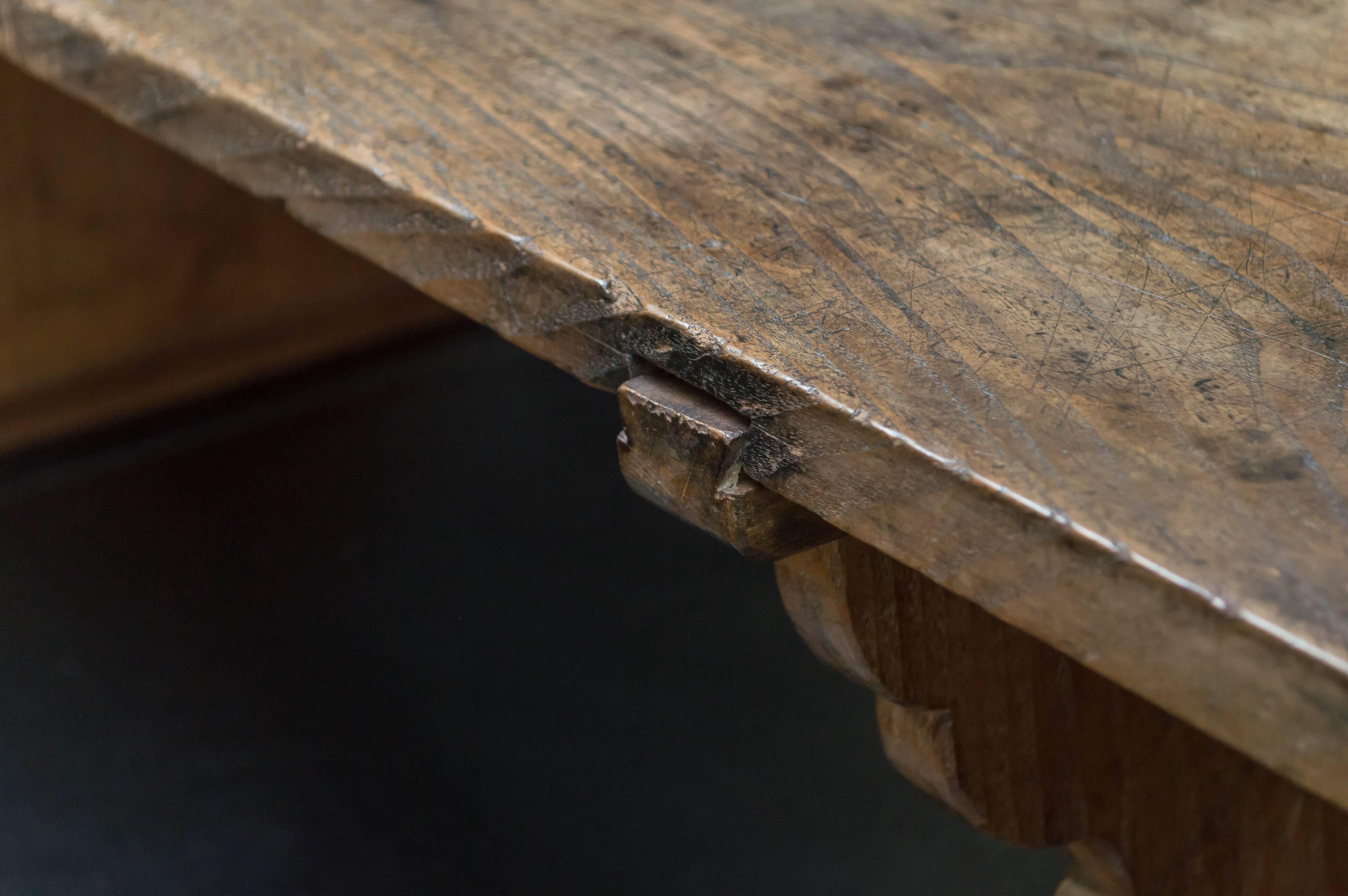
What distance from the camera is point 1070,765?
0.67m

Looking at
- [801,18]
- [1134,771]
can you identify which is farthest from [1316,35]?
[1134,771]

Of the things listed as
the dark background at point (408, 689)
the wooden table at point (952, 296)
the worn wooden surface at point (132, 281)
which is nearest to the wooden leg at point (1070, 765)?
the wooden table at point (952, 296)

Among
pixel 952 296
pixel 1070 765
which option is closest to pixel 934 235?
pixel 952 296

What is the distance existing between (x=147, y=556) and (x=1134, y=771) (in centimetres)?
107

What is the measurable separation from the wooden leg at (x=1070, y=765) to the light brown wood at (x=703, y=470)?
0.35 feet

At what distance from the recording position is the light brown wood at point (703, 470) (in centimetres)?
48

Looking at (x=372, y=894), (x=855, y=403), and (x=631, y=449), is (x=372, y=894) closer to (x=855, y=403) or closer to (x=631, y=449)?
(x=631, y=449)

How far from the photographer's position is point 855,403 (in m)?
0.43

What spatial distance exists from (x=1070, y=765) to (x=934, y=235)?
0.99ft

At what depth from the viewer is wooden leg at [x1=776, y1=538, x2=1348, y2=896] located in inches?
24.3

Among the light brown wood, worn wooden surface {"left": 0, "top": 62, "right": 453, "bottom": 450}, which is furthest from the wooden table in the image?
worn wooden surface {"left": 0, "top": 62, "right": 453, "bottom": 450}

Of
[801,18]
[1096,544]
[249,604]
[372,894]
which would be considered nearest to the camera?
[1096,544]

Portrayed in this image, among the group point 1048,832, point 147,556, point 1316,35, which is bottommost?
point 147,556

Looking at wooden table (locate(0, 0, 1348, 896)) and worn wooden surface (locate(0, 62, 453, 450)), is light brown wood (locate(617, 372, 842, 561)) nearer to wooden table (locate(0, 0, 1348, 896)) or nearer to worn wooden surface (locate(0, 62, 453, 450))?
wooden table (locate(0, 0, 1348, 896))
